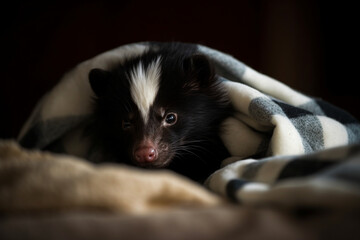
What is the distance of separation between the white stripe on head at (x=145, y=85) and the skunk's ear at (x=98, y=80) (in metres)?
0.12

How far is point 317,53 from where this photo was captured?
2.30 m

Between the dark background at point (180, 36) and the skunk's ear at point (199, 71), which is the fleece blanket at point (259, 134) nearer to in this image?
the skunk's ear at point (199, 71)

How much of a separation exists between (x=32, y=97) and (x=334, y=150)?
1566mm

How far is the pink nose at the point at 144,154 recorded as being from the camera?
4.74 ft

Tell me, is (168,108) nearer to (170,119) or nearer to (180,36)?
(170,119)

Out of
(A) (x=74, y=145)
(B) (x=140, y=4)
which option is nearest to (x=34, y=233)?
(A) (x=74, y=145)

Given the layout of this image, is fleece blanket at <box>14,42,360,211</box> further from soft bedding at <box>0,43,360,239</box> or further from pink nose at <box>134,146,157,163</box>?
pink nose at <box>134,146,157,163</box>

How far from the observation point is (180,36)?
2.11 m

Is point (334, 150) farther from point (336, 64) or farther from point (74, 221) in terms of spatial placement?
point (336, 64)

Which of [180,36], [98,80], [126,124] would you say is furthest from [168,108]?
[180,36]

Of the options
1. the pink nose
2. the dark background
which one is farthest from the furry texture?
the dark background

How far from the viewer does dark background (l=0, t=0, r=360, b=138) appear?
1.95 metres

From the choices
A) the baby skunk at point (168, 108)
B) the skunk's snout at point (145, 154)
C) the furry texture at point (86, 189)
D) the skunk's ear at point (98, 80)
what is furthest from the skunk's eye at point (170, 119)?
the furry texture at point (86, 189)

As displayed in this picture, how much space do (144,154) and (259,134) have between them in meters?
0.45
